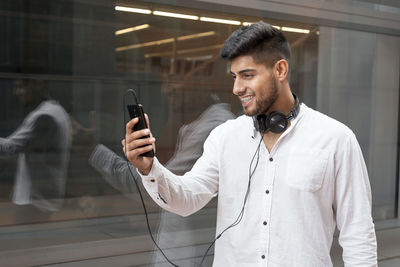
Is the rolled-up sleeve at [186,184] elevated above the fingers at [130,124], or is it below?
below

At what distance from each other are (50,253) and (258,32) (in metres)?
3.20

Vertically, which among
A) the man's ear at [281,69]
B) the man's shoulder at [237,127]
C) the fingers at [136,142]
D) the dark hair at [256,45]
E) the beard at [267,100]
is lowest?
the fingers at [136,142]

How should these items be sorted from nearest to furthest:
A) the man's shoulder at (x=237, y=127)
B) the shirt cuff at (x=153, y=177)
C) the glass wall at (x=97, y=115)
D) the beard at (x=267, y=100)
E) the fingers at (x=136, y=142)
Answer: the fingers at (x=136, y=142), the shirt cuff at (x=153, y=177), the beard at (x=267, y=100), the man's shoulder at (x=237, y=127), the glass wall at (x=97, y=115)

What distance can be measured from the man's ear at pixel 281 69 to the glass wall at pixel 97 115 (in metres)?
2.01

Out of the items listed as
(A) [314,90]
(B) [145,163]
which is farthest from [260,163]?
(A) [314,90]

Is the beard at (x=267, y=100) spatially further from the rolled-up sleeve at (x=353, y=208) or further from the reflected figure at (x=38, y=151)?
the reflected figure at (x=38, y=151)

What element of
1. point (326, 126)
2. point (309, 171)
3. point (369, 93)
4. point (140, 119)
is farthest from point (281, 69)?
point (369, 93)

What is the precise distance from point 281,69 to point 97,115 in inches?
129

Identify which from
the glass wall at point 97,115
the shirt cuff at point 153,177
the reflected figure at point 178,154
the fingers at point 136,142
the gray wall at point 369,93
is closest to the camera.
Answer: the fingers at point 136,142

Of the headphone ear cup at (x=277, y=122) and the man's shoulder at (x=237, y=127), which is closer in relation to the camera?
the headphone ear cup at (x=277, y=122)

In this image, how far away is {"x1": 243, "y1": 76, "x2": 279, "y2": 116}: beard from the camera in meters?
2.19

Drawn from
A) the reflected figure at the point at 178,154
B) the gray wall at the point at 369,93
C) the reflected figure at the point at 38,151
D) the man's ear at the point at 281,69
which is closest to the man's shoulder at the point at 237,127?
the man's ear at the point at 281,69

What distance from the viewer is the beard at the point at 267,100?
2186mm

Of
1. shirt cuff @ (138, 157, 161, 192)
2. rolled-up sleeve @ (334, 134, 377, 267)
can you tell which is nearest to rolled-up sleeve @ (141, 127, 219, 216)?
shirt cuff @ (138, 157, 161, 192)
